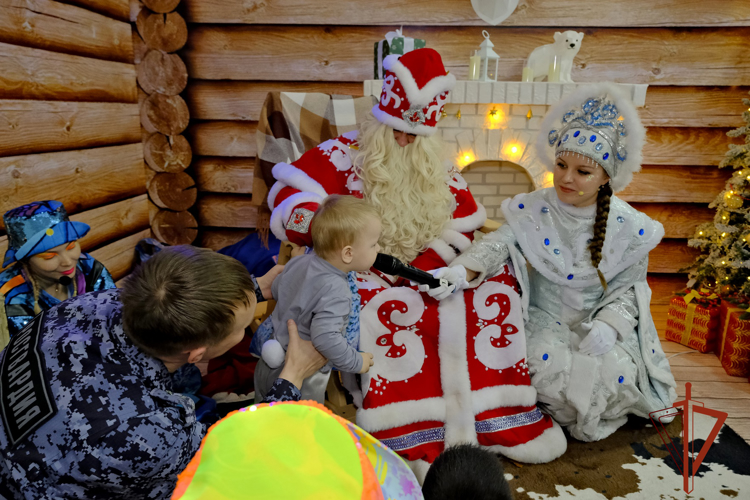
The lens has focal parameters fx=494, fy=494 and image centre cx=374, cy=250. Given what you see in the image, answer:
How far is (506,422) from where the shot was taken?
2.16 m

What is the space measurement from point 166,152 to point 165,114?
0.28 meters

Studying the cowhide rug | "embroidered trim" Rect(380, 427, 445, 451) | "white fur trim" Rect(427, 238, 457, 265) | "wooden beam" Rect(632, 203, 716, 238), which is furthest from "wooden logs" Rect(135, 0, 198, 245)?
"wooden beam" Rect(632, 203, 716, 238)

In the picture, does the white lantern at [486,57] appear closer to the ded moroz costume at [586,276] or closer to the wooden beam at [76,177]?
the ded moroz costume at [586,276]

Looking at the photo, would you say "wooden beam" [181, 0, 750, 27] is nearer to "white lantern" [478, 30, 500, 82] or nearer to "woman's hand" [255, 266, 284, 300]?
"white lantern" [478, 30, 500, 82]

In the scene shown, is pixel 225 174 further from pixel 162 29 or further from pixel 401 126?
pixel 401 126

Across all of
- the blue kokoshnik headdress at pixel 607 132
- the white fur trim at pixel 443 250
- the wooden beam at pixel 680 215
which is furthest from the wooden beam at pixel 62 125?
the wooden beam at pixel 680 215

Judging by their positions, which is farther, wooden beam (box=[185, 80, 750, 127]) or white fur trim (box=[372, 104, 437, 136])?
wooden beam (box=[185, 80, 750, 127])

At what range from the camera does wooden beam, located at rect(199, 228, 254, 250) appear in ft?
13.7

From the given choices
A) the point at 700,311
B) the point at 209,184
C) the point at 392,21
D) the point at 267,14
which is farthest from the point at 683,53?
the point at 209,184

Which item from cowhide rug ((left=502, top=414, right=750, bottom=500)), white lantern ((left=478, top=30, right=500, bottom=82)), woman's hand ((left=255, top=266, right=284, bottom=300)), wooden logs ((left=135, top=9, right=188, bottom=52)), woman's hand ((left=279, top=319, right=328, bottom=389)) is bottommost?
cowhide rug ((left=502, top=414, right=750, bottom=500))

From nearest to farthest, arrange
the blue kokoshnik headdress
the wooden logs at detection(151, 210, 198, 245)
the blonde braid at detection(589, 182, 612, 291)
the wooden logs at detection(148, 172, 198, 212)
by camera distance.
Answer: the blue kokoshnik headdress
the blonde braid at detection(589, 182, 612, 291)
the wooden logs at detection(148, 172, 198, 212)
the wooden logs at detection(151, 210, 198, 245)

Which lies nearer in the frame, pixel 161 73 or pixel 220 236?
pixel 161 73

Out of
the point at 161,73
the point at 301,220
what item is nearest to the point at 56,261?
the point at 301,220

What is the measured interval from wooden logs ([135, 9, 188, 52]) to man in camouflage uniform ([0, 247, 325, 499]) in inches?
116
